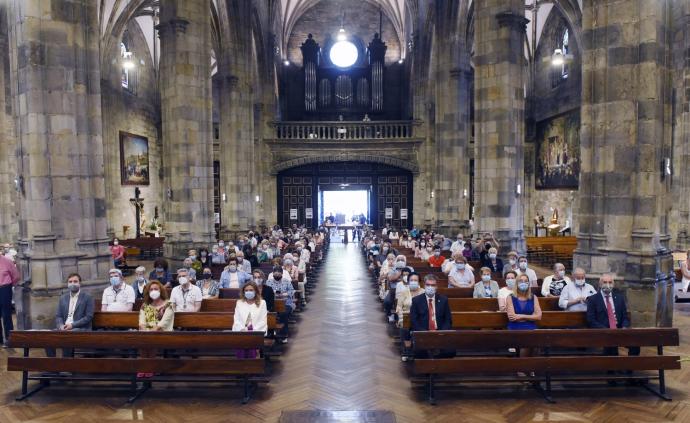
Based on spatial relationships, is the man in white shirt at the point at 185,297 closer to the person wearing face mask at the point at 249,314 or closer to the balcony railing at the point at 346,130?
the person wearing face mask at the point at 249,314

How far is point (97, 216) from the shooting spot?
8.96 m

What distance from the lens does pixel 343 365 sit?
7469 mm

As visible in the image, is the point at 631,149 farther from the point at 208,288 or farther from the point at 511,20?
the point at 208,288

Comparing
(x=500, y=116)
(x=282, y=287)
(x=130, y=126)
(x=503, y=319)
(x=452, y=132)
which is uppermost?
(x=130, y=126)

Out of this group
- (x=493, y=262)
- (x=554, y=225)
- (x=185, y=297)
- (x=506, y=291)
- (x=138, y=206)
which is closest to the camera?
(x=506, y=291)

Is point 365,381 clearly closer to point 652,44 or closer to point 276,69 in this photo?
point 652,44

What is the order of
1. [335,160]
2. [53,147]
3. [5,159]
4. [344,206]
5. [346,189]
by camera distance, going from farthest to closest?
[344,206], [346,189], [335,160], [5,159], [53,147]

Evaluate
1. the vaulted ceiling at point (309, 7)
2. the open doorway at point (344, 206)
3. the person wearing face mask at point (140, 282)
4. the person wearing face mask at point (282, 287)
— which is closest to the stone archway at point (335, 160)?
the open doorway at point (344, 206)

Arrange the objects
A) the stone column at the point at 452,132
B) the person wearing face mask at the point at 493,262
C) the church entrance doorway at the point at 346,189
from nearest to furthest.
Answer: the person wearing face mask at the point at 493,262 < the stone column at the point at 452,132 < the church entrance doorway at the point at 346,189

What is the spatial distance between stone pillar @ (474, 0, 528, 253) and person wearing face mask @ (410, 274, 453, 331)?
24.4 feet

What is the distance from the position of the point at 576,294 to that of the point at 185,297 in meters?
6.38

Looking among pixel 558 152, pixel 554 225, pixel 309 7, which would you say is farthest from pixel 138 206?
pixel 558 152

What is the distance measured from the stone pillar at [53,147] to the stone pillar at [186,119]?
5.17 m

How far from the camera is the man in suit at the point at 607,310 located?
6.88 m
